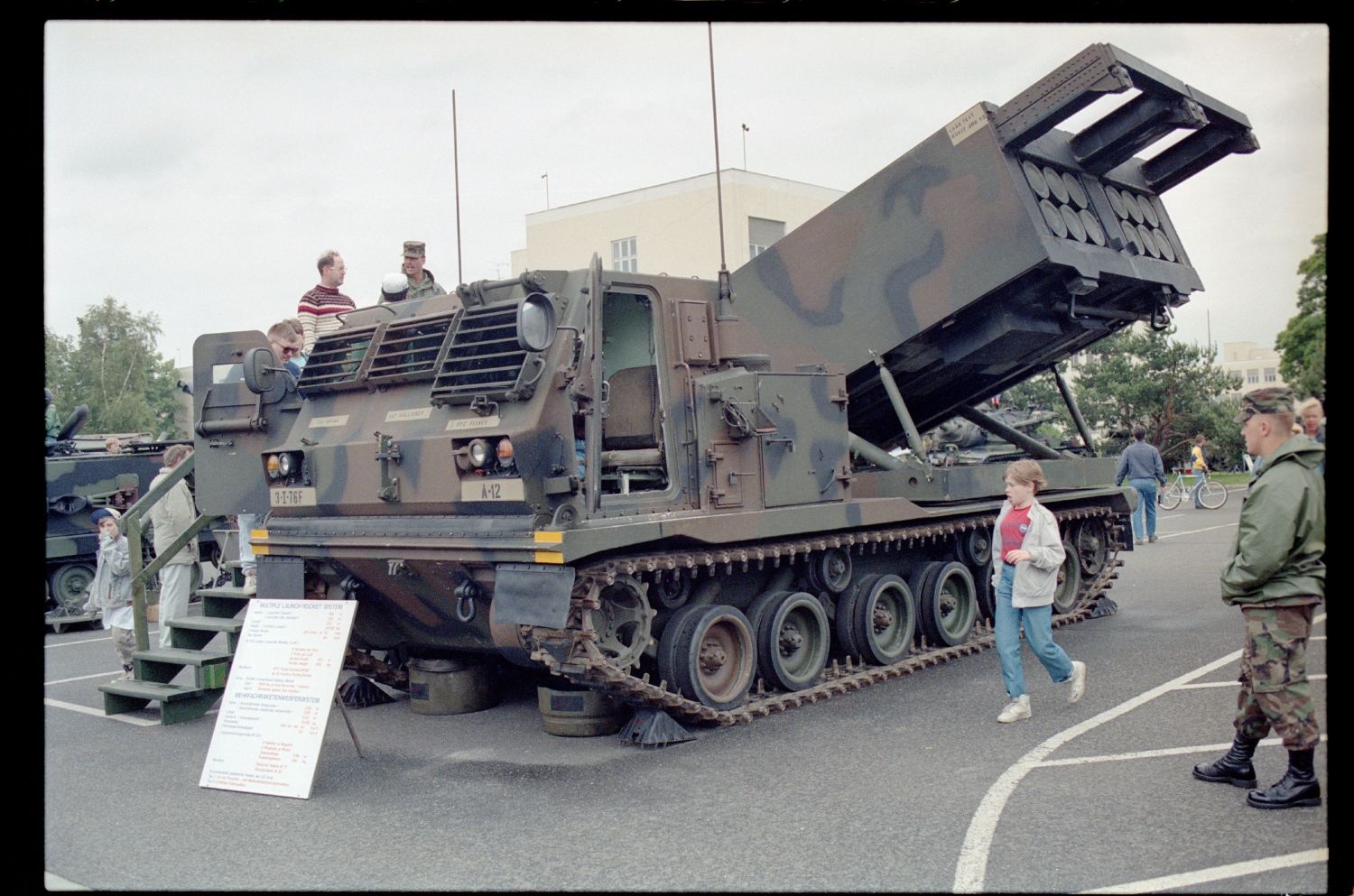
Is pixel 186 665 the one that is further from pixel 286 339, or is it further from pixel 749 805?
pixel 749 805

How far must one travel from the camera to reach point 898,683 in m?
8.90

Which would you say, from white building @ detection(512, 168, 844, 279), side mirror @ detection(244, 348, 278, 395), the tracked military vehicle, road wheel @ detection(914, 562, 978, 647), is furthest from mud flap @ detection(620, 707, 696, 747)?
white building @ detection(512, 168, 844, 279)

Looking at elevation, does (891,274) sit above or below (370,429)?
above

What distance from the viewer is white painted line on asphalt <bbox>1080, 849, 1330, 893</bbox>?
4.59 m

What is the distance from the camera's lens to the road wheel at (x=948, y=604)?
385 inches

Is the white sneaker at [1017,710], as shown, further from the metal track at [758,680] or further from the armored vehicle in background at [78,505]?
the armored vehicle in background at [78,505]

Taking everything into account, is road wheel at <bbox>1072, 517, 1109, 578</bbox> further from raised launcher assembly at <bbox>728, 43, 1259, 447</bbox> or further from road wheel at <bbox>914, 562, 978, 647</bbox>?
raised launcher assembly at <bbox>728, 43, 1259, 447</bbox>

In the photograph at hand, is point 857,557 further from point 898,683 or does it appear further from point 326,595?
point 326,595

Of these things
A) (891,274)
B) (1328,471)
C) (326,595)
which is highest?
(891,274)

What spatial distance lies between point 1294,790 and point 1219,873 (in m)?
1.00

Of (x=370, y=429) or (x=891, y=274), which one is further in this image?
(x=891, y=274)

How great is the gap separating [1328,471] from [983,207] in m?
4.82

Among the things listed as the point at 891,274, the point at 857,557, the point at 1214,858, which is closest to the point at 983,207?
the point at 891,274

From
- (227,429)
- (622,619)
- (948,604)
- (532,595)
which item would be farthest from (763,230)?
(532,595)
